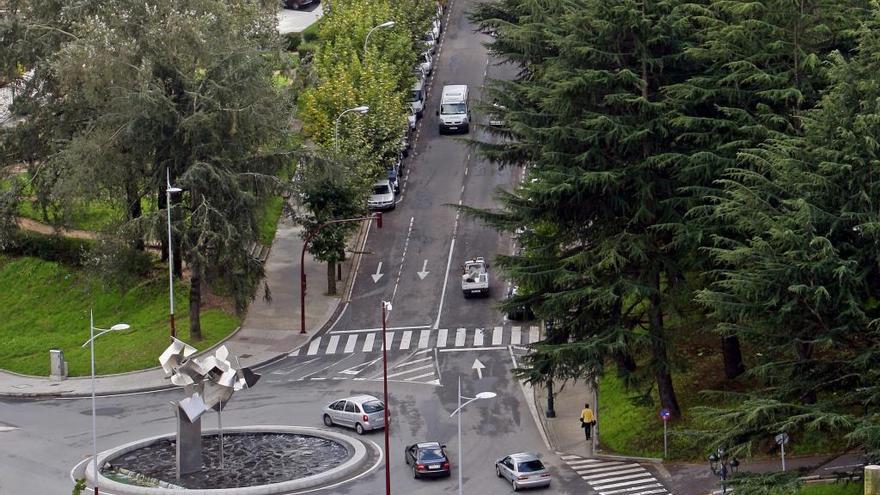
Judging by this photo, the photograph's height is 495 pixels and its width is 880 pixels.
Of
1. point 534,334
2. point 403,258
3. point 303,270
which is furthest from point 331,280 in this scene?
point 534,334

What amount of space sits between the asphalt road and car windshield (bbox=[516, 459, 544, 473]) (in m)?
1.07

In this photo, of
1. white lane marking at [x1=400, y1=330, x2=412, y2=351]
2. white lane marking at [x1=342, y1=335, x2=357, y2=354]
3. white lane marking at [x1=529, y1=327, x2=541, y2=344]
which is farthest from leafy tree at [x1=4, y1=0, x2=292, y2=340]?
white lane marking at [x1=529, y1=327, x2=541, y2=344]

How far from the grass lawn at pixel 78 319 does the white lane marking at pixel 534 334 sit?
49.4 ft

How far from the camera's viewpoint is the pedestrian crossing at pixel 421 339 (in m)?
77.9

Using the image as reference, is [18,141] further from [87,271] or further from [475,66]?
[475,66]

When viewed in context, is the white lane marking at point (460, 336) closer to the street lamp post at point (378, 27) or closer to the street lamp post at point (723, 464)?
the street lamp post at point (723, 464)

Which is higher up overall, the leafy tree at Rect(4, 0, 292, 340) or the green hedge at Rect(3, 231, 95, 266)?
the leafy tree at Rect(4, 0, 292, 340)

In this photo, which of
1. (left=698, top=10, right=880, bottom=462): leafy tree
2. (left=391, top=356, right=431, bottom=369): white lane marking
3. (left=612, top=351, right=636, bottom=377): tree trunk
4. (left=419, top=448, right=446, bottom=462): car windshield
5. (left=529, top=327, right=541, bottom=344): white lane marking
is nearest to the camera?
(left=698, top=10, right=880, bottom=462): leafy tree

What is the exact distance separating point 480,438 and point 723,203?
15919 mm

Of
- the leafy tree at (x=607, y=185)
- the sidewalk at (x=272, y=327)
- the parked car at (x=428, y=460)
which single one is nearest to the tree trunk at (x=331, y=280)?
the sidewalk at (x=272, y=327)

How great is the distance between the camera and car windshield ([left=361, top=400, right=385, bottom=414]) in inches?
2589

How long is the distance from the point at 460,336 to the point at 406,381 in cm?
657

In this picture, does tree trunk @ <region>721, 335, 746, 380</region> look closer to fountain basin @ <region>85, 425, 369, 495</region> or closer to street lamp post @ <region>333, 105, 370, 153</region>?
fountain basin @ <region>85, 425, 369, 495</region>

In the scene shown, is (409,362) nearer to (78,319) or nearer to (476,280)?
(476,280)
